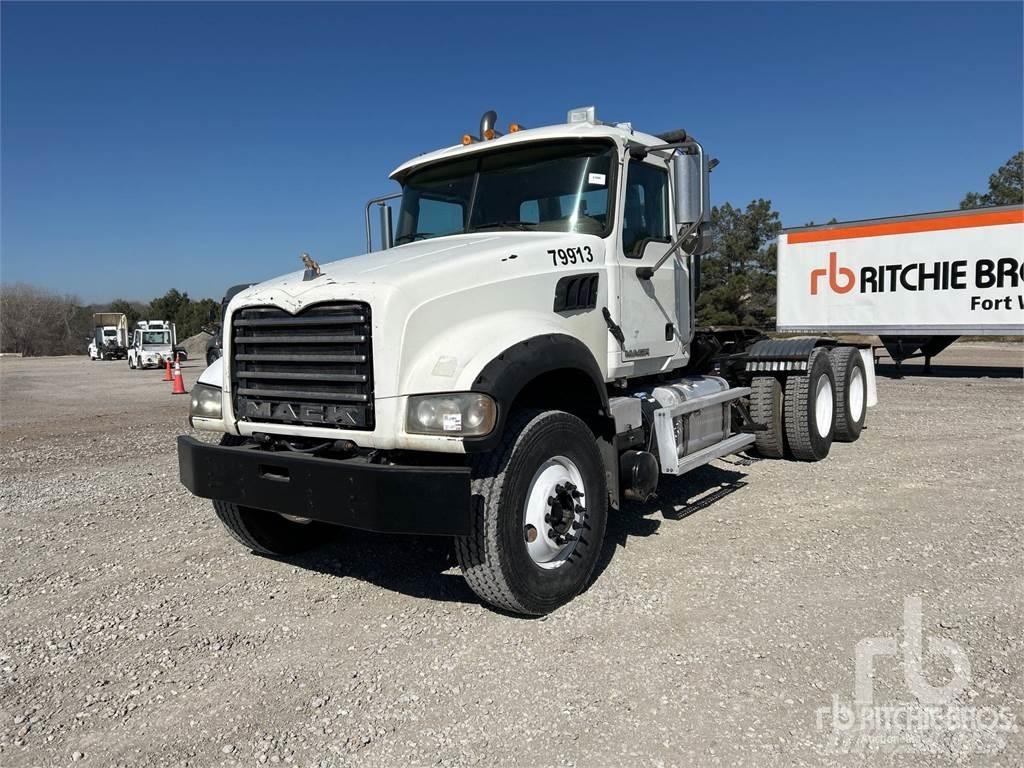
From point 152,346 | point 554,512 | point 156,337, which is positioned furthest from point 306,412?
point 156,337

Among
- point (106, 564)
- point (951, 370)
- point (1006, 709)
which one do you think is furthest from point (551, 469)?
point (951, 370)

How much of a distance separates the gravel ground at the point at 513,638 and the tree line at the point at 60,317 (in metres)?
61.8

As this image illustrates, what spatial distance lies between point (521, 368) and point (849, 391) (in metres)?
6.44

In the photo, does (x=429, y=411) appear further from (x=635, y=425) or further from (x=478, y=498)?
(x=635, y=425)

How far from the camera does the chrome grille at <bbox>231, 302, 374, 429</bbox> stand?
3592 mm

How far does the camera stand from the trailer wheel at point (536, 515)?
11.6 ft

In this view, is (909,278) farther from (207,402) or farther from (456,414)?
(207,402)

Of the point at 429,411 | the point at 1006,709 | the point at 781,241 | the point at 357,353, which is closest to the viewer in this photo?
the point at 1006,709

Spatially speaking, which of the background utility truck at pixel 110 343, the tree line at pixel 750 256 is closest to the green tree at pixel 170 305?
the background utility truck at pixel 110 343

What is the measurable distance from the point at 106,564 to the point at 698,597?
377 centimetres

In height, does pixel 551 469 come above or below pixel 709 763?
above

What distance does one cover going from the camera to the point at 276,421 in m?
3.96

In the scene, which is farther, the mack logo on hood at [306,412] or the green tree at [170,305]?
the green tree at [170,305]

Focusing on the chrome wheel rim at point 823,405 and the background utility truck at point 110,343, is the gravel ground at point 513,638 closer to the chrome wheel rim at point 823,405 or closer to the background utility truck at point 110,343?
the chrome wheel rim at point 823,405
